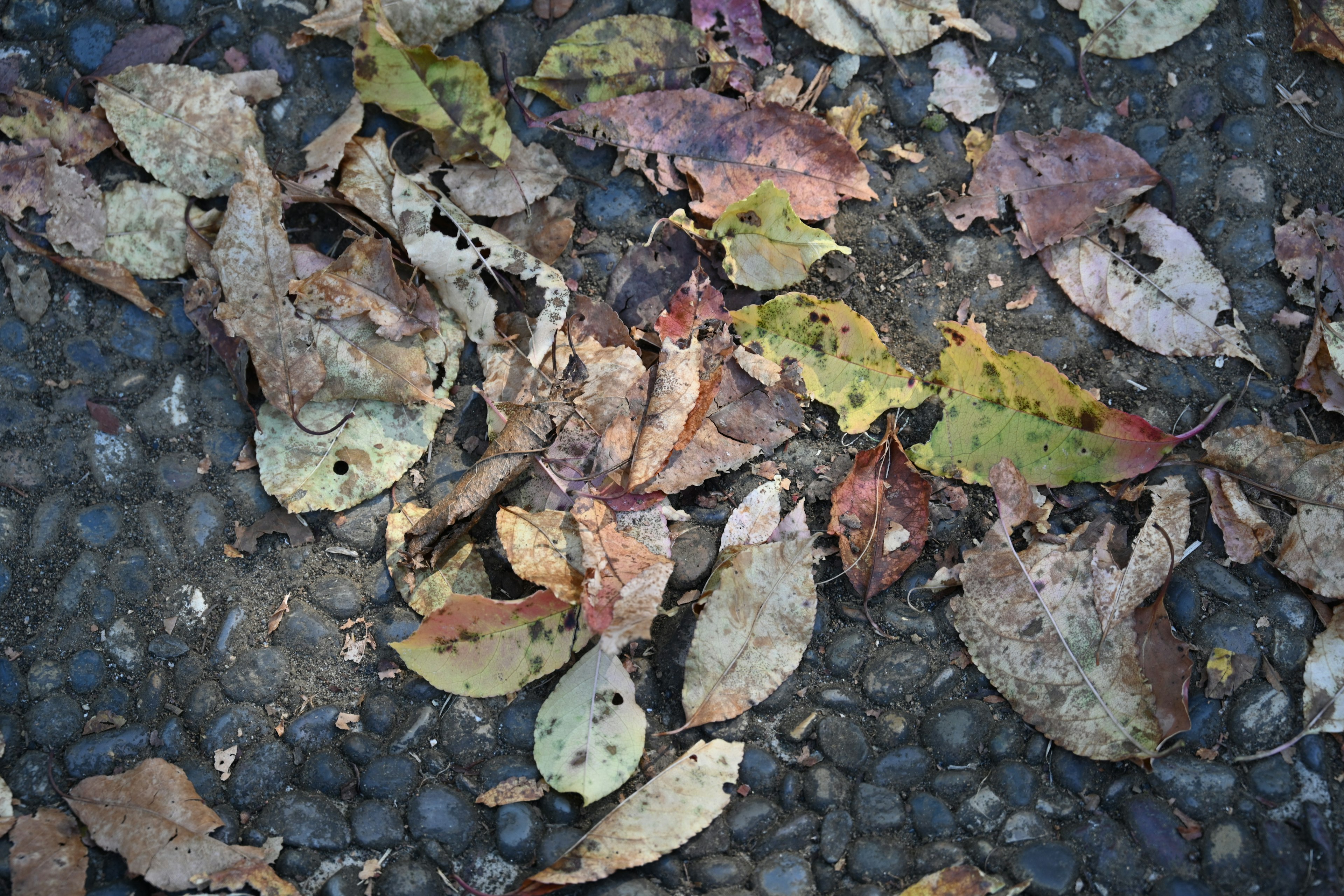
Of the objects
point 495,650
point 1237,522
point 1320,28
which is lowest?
point 495,650

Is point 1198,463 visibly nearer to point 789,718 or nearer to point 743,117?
point 789,718

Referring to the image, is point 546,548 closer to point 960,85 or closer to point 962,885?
point 962,885

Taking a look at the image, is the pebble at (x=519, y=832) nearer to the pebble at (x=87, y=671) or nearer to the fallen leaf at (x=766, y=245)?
the pebble at (x=87, y=671)

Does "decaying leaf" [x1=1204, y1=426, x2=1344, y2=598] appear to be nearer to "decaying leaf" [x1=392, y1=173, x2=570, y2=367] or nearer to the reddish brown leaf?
the reddish brown leaf

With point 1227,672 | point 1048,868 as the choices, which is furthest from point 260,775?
point 1227,672

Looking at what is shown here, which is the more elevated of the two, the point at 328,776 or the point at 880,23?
the point at 880,23
